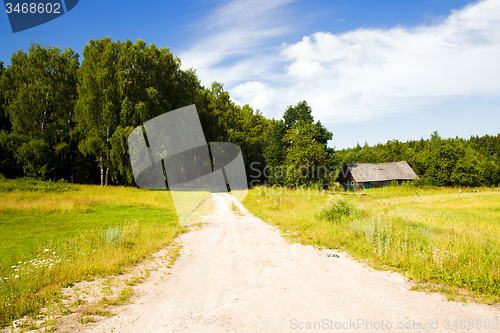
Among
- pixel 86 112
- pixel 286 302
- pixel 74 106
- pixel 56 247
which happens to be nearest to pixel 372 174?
pixel 86 112

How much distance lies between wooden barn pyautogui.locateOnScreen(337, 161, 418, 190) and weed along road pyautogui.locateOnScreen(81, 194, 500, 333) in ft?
159

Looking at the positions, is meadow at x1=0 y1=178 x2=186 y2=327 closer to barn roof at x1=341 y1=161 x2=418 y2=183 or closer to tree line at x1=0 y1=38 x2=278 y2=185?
tree line at x1=0 y1=38 x2=278 y2=185

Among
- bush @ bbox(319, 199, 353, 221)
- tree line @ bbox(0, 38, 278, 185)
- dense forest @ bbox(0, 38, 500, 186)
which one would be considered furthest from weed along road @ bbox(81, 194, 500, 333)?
tree line @ bbox(0, 38, 278, 185)

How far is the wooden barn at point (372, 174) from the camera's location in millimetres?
52125

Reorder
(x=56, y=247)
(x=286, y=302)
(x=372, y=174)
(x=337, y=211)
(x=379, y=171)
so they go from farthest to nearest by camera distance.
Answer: (x=379, y=171) → (x=372, y=174) → (x=337, y=211) → (x=56, y=247) → (x=286, y=302)

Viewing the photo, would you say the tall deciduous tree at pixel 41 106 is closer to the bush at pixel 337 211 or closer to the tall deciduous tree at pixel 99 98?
the tall deciduous tree at pixel 99 98

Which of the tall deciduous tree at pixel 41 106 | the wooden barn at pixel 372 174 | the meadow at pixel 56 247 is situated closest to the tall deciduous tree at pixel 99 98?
the tall deciduous tree at pixel 41 106

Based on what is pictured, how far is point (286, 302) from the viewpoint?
4855 mm

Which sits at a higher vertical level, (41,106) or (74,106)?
(74,106)

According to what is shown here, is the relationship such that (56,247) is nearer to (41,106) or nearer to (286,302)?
(286,302)

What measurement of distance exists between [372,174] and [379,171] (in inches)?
115

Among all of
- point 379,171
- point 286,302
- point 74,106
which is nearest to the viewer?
point 286,302

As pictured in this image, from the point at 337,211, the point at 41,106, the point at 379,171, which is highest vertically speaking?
the point at 41,106

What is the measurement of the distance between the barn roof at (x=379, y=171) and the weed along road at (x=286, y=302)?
4902 centimetres
